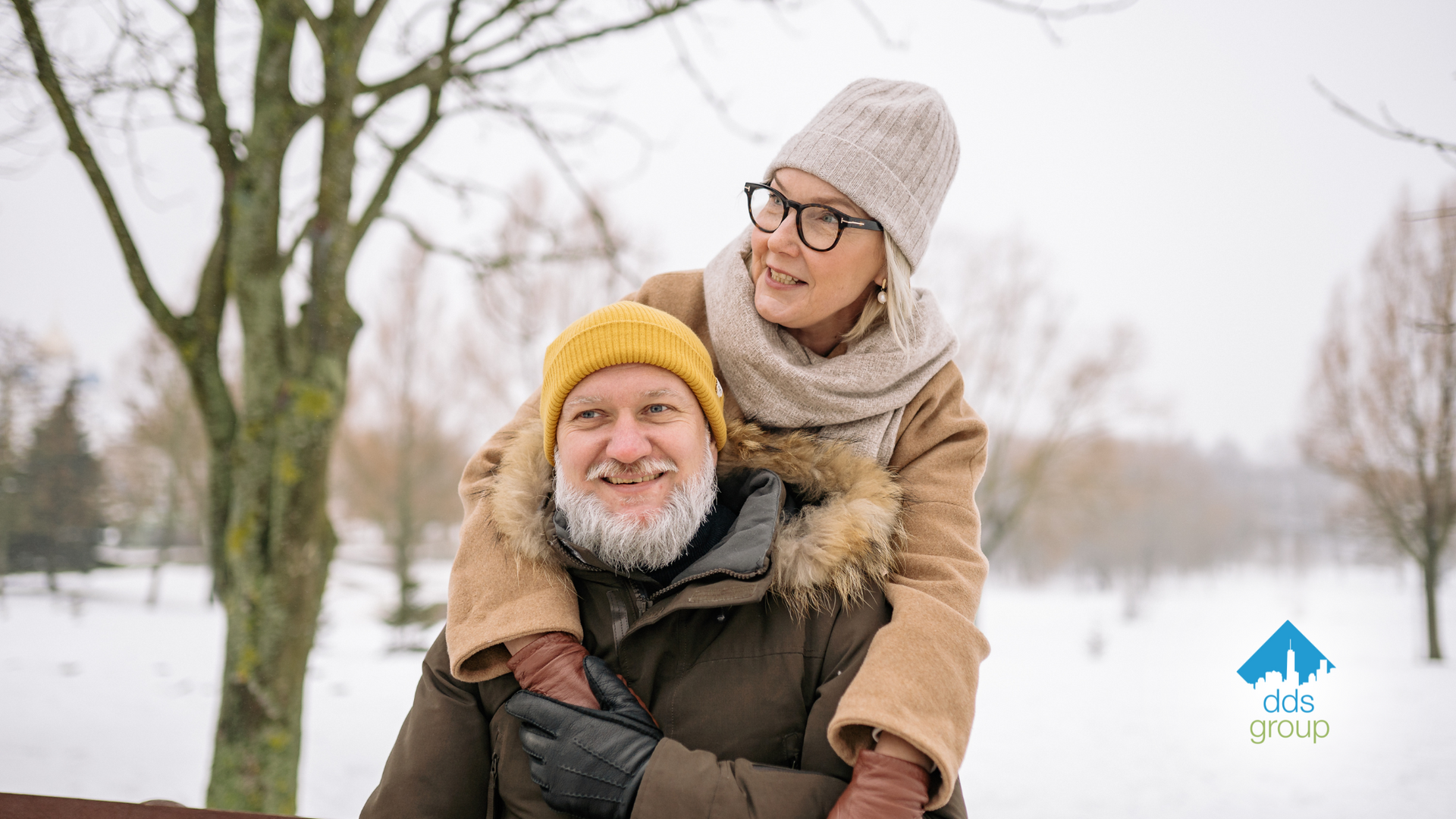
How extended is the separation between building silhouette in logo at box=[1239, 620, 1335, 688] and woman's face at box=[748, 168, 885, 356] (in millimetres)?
2917

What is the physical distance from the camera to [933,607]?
134 centimetres

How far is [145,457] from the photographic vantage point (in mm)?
12617

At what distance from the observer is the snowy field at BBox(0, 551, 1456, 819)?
18.4ft

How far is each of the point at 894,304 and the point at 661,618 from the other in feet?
2.69

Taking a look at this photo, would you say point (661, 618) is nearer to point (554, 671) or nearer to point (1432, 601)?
point (554, 671)

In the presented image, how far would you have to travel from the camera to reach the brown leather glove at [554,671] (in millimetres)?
1395

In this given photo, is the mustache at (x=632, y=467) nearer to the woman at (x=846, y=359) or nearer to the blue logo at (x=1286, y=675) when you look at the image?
the woman at (x=846, y=359)

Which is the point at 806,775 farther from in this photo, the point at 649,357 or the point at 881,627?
the point at 649,357

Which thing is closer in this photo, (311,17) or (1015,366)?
(311,17)

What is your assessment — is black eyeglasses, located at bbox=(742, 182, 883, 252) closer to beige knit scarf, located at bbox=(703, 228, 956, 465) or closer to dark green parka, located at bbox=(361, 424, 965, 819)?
beige knit scarf, located at bbox=(703, 228, 956, 465)

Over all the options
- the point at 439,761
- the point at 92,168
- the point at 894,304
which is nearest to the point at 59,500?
the point at 92,168

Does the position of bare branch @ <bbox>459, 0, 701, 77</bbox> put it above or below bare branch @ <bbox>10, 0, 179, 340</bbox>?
above

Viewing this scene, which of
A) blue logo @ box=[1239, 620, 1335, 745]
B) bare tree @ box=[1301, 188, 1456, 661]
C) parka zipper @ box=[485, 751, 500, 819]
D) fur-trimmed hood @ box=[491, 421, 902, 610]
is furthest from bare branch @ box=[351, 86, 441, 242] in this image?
bare tree @ box=[1301, 188, 1456, 661]

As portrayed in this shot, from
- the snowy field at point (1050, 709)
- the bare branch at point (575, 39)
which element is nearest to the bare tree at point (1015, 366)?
the snowy field at point (1050, 709)
